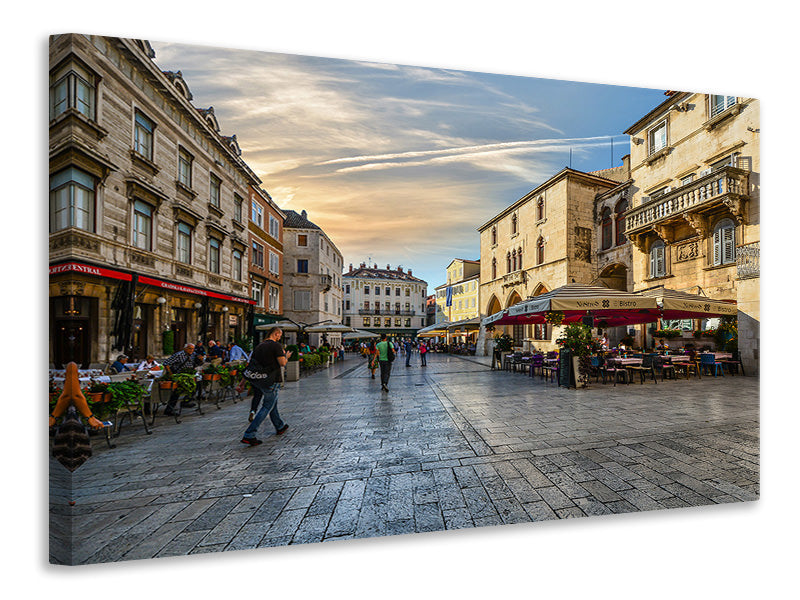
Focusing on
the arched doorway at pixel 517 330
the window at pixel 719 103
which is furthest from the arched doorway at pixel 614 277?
the window at pixel 719 103

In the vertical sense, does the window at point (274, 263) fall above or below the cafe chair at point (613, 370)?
above

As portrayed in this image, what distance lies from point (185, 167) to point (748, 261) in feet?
21.8

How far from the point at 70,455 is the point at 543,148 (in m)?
5.25

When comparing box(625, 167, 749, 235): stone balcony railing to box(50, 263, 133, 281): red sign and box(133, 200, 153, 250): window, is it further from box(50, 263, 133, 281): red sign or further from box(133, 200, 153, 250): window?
box(50, 263, 133, 281): red sign

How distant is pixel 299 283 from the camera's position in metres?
6.12

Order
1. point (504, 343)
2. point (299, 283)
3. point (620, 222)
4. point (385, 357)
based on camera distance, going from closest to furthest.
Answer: point (299, 283)
point (385, 357)
point (504, 343)
point (620, 222)

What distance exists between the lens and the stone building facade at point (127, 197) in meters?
2.65

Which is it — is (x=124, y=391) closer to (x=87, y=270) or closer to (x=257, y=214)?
(x=87, y=270)

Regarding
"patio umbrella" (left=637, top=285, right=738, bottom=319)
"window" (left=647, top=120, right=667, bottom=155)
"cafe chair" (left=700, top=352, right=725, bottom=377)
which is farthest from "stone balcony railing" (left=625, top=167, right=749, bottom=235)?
"cafe chair" (left=700, top=352, right=725, bottom=377)

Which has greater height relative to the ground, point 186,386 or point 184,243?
point 184,243

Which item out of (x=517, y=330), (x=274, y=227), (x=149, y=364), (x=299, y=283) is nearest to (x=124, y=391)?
(x=149, y=364)

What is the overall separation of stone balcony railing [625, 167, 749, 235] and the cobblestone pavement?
9.49 ft

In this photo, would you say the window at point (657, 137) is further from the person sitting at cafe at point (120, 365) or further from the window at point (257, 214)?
the person sitting at cafe at point (120, 365)

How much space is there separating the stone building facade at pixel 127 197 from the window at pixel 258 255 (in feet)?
2.30
